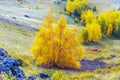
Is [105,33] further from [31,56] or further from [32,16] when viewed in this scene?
[31,56]

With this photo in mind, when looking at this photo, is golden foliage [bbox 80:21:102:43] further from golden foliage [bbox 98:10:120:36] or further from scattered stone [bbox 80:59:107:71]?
scattered stone [bbox 80:59:107:71]

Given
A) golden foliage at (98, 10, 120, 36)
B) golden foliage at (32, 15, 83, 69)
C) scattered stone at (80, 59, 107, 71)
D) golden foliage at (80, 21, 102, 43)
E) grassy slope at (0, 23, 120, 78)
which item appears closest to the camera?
golden foliage at (32, 15, 83, 69)

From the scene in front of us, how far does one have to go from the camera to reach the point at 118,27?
404 ft

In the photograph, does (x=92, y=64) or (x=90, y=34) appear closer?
(x=92, y=64)

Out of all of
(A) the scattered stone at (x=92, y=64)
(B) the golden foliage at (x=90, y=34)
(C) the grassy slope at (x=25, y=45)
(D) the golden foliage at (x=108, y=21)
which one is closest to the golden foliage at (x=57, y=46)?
(C) the grassy slope at (x=25, y=45)

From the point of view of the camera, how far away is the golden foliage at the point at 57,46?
62.1m

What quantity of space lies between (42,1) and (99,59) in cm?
10482

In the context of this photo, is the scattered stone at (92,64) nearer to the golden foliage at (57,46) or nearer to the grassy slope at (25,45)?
the grassy slope at (25,45)

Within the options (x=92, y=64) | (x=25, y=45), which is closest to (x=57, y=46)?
(x=92, y=64)

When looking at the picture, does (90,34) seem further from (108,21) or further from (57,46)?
(57,46)

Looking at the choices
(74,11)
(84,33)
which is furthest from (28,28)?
(74,11)

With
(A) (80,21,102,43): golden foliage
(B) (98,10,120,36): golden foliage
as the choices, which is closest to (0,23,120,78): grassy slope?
(A) (80,21,102,43): golden foliage

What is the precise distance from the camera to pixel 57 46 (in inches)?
2466

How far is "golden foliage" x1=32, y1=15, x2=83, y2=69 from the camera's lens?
6209 centimetres
